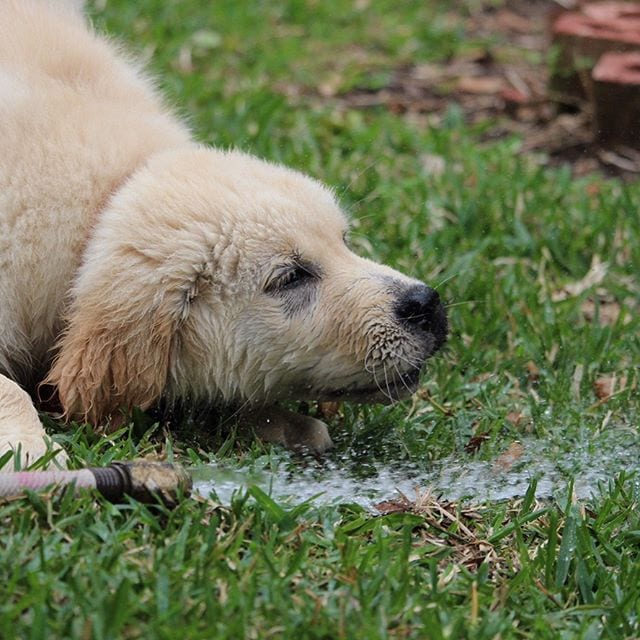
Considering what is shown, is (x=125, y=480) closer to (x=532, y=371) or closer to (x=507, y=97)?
(x=532, y=371)

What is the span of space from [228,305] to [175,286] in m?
0.19

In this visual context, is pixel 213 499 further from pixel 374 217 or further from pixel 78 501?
pixel 374 217

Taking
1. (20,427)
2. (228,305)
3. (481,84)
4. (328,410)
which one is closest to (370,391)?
(328,410)

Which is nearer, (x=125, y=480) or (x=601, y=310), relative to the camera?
(x=125, y=480)

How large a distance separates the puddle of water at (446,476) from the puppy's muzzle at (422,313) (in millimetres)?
410

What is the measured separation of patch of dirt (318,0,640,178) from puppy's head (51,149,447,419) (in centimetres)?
338

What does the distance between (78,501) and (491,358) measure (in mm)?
2188

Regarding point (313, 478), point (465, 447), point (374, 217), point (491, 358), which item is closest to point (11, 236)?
point (313, 478)

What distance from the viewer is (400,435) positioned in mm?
4156

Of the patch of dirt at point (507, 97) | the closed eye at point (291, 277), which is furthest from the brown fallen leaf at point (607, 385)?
the patch of dirt at point (507, 97)

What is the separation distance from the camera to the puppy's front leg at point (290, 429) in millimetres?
3977

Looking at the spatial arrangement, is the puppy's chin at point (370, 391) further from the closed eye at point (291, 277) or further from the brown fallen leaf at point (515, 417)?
the brown fallen leaf at point (515, 417)

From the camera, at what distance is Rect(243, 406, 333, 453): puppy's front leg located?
398 centimetres

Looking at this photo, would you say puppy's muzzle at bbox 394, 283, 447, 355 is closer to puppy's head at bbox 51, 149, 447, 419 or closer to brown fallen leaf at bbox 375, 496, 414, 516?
puppy's head at bbox 51, 149, 447, 419
